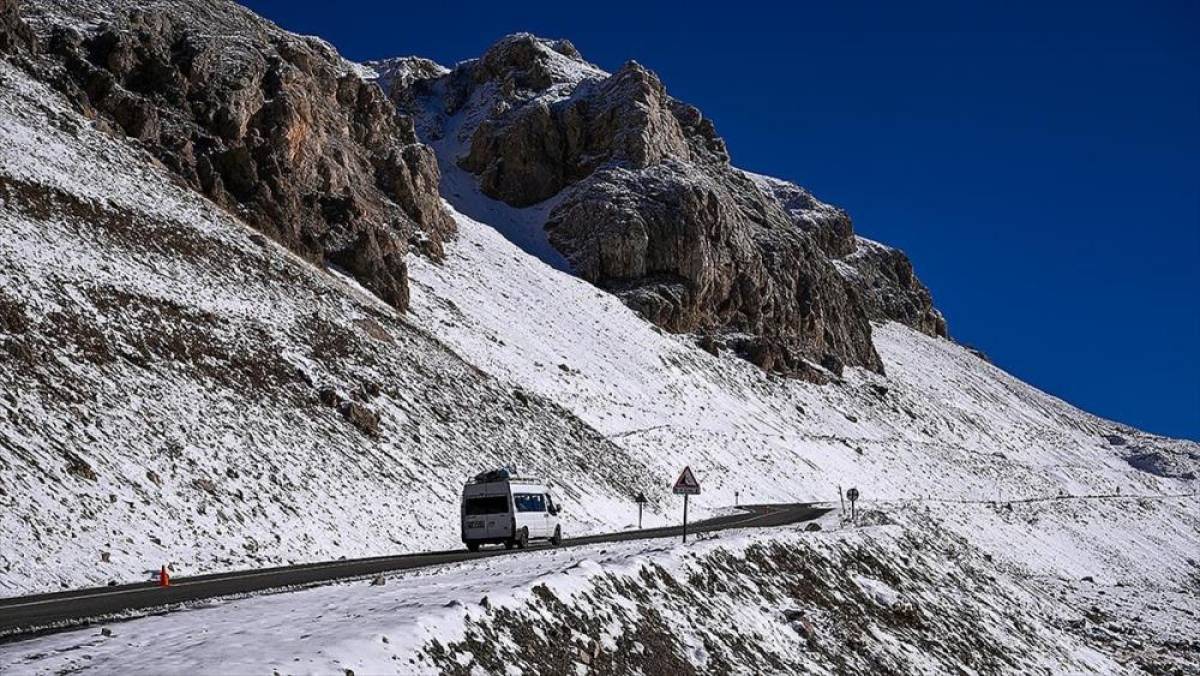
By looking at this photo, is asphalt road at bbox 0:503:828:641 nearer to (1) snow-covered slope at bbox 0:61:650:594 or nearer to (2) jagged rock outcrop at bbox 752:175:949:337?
(1) snow-covered slope at bbox 0:61:650:594

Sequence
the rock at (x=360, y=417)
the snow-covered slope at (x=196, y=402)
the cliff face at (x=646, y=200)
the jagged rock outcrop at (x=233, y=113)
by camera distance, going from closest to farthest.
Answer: the snow-covered slope at (x=196, y=402), the rock at (x=360, y=417), the jagged rock outcrop at (x=233, y=113), the cliff face at (x=646, y=200)

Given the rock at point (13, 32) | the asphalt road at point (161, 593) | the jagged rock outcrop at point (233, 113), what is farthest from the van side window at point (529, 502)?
the rock at point (13, 32)

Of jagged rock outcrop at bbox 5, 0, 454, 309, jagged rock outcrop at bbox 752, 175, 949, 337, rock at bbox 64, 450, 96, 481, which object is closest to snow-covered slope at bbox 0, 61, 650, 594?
rock at bbox 64, 450, 96, 481

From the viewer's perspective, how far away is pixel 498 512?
26.2 m

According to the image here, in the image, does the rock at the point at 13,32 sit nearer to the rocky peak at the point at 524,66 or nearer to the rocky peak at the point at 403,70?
the rocky peak at the point at 524,66

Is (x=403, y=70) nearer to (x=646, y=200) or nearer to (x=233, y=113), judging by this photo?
(x=646, y=200)

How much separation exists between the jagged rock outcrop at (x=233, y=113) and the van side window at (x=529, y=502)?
28.8m

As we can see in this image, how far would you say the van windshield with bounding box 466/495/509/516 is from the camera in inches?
1033

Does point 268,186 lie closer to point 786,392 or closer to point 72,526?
point 72,526

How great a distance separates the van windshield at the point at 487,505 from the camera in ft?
86.1

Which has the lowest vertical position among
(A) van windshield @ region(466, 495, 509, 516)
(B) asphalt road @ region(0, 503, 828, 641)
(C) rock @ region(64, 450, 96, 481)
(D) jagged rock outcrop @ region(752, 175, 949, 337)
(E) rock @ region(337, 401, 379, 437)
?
(B) asphalt road @ region(0, 503, 828, 641)

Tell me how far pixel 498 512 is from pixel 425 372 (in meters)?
17.9

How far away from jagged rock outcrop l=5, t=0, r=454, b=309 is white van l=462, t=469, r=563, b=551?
29.3 metres

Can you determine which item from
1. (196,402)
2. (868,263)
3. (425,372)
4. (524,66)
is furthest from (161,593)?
(868,263)
